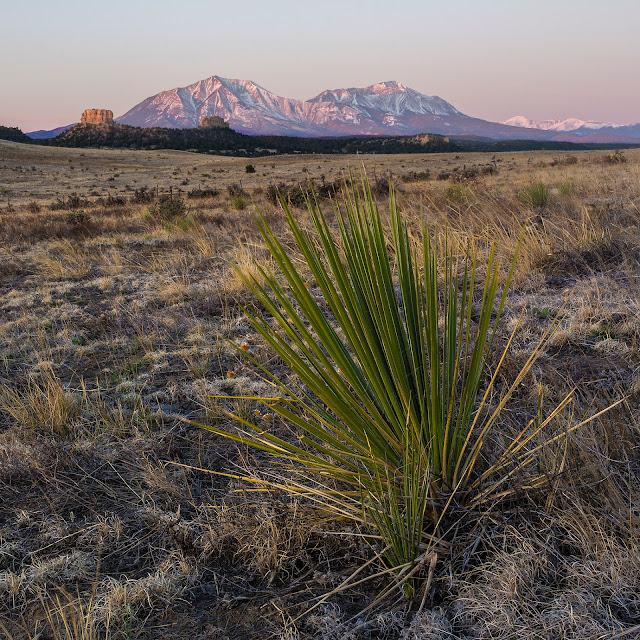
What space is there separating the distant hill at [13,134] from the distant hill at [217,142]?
452 centimetres

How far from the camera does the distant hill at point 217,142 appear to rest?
213 feet

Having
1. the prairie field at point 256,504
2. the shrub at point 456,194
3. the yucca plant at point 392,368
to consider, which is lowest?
the prairie field at point 256,504

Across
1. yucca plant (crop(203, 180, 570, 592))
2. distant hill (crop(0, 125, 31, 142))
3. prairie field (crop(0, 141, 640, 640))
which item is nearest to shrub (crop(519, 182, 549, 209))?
prairie field (crop(0, 141, 640, 640))

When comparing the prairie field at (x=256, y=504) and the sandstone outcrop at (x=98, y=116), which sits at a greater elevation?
the sandstone outcrop at (x=98, y=116)

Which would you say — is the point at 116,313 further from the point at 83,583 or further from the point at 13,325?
the point at 83,583

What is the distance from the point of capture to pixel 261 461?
232 cm

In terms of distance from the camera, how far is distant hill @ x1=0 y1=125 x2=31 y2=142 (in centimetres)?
7043

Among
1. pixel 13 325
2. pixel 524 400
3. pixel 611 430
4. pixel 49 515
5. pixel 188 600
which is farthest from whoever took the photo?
pixel 13 325

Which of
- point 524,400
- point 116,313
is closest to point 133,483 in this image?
point 524,400

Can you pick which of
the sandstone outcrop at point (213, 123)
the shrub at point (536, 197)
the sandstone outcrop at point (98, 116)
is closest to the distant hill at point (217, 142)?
the sandstone outcrop at point (213, 123)

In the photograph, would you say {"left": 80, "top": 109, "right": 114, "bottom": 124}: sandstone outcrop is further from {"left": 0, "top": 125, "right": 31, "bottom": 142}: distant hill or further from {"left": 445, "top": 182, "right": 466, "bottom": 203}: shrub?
{"left": 445, "top": 182, "right": 466, "bottom": 203}: shrub

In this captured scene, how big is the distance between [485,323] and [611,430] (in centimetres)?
81

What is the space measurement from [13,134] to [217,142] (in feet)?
98.7

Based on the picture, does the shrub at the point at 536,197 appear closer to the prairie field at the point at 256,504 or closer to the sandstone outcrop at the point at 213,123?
the prairie field at the point at 256,504
